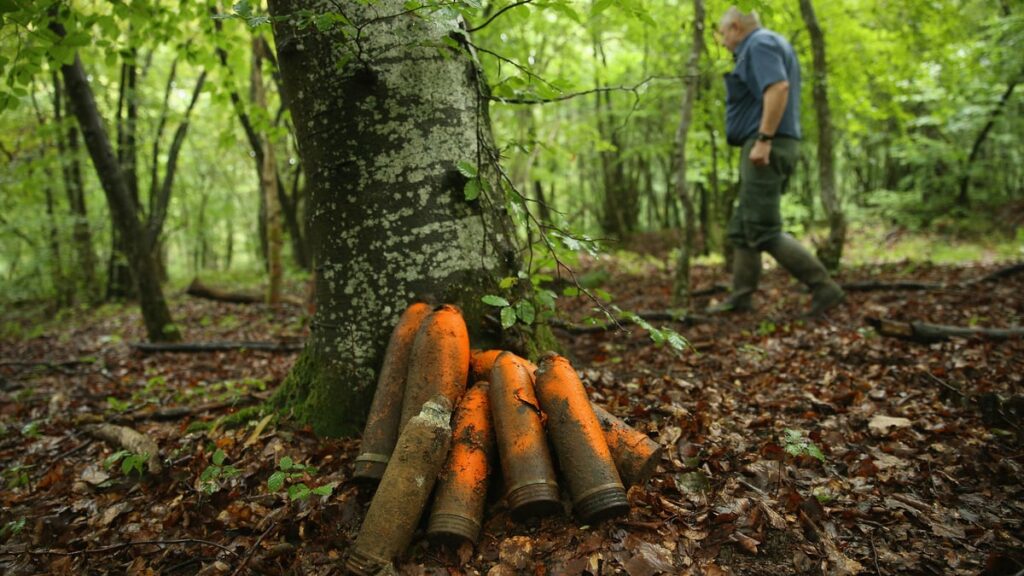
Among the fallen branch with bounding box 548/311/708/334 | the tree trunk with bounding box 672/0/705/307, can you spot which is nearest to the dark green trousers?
the tree trunk with bounding box 672/0/705/307

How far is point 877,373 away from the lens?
3.00 meters

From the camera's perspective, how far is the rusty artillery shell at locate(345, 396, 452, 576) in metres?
1.56

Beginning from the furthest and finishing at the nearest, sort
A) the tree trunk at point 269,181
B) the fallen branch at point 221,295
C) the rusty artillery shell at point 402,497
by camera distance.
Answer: the fallen branch at point 221,295 → the tree trunk at point 269,181 → the rusty artillery shell at point 402,497

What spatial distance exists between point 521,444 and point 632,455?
428 mm

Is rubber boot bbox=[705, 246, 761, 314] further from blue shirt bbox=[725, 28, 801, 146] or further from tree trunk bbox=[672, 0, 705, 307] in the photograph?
blue shirt bbox=[725, 28, 801, 146]

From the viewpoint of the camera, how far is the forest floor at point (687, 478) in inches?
63.6

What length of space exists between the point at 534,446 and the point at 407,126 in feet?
5.09

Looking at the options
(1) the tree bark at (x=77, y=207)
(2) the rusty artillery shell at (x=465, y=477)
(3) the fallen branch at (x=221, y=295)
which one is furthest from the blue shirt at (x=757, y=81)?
(1) the tree bark at (x=77, y=207)

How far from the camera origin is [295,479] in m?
2.12

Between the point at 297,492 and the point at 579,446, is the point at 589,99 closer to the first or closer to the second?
the point at 579,446

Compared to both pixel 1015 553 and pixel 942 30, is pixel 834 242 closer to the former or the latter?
pixel 1015 553

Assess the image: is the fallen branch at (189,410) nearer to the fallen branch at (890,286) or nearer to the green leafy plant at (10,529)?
the green leafy plant at (10,529)

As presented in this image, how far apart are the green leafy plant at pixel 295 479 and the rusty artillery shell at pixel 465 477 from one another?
517 millimetres

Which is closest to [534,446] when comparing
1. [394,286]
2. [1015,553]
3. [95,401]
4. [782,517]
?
[782,517]
